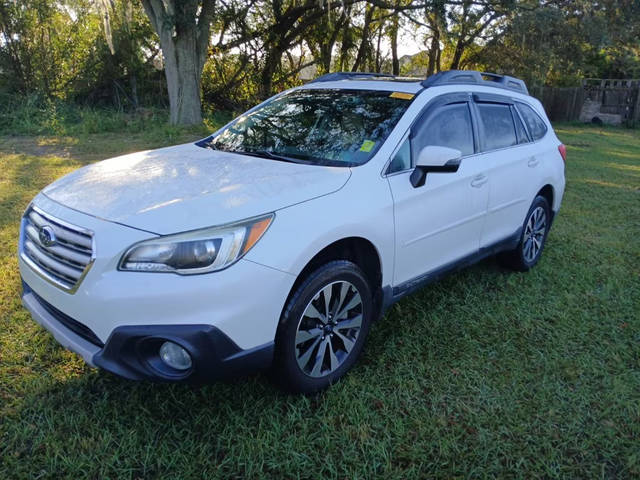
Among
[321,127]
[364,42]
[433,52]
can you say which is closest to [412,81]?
[321,127]

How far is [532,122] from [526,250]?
1.17 m

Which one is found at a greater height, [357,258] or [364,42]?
[364,42]

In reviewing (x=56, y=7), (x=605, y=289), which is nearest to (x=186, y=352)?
(x=605, y=289)

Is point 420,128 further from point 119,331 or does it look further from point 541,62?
point 541,62

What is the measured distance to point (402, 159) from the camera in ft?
10.0

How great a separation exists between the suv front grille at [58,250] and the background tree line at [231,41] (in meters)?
8.23

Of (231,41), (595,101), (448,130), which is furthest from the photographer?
(595,101)

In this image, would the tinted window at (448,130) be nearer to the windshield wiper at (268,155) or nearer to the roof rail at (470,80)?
the roof rail at (470,80)

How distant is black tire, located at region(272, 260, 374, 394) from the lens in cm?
241

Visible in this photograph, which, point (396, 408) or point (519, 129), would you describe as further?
point (519, 129)

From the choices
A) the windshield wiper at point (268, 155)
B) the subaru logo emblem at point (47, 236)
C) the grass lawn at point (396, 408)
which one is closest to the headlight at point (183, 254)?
the subaru logo emblem at point (47, 236)

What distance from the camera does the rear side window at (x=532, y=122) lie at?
14.5ft

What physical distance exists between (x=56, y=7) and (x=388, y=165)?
525 inches

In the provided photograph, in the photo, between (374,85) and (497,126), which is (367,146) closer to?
(374,85)
